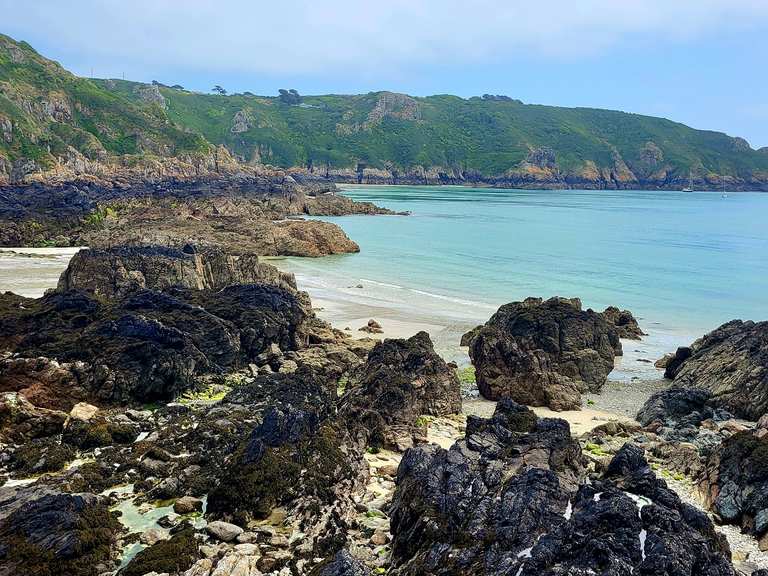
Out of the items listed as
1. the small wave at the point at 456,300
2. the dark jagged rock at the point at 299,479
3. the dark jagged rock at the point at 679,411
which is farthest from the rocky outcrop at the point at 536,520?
the small wave at the point at 456,300

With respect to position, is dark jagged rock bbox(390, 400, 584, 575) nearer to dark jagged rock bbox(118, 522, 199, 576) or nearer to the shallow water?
dark jagged rock bbox(118, 522, 199, 576)

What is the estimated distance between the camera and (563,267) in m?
65.4

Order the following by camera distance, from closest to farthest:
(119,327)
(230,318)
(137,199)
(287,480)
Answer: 1. (287,480)
2. (119,327)
3. (230,318)
4. (137,199)

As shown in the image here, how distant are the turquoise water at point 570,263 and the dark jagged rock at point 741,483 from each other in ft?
80.8

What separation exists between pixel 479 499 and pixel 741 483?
7.23 m

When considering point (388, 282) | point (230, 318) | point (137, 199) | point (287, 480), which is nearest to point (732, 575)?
point (287, 480)

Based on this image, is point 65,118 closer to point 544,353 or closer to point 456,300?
point 456,300

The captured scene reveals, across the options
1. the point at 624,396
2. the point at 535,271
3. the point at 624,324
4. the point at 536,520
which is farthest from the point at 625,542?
the point at 535,271

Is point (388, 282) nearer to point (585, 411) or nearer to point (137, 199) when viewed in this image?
point (585, 411)

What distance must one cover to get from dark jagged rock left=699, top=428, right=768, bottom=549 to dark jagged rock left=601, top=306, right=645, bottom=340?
20.1 m

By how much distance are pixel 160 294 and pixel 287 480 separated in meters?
16.2

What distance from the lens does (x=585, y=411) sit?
24.1 m

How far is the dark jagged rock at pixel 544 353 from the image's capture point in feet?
81.5

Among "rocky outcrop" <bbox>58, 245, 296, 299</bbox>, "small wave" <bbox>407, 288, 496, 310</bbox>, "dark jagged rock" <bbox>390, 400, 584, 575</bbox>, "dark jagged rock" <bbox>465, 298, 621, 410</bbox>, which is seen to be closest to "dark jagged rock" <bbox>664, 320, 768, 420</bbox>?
"dark jagged rock" <bbox>465, 298, 621, 410</bbox>
